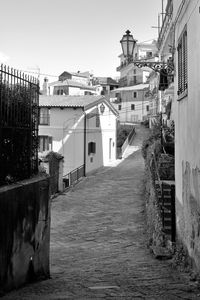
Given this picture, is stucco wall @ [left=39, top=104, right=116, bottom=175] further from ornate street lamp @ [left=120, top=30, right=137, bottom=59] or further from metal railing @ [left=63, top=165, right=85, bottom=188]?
ornate street lamp @ [left=120, top=30, right=137, bottom=59]

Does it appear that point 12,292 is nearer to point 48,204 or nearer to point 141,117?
point 48,204

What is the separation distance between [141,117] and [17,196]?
66.7 m

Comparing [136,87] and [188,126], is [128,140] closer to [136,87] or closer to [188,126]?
[136,87]

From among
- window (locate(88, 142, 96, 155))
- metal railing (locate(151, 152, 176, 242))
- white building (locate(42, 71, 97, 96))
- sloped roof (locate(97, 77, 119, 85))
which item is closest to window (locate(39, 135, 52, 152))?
window (locate(88, 142, 96, 155))

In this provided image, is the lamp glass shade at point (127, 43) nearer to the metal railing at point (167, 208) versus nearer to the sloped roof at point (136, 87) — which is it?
the metal railing at point (167, 208)

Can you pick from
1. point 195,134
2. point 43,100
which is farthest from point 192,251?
point 43,100

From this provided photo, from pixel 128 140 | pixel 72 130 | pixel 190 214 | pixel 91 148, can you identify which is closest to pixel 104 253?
pixel 190 214

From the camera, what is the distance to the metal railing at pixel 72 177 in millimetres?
27627

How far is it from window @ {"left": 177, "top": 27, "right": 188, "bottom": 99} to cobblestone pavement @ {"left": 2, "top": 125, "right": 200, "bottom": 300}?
156 inches

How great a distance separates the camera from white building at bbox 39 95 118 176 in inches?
1389

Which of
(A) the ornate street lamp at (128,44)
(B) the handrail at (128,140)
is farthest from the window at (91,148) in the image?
(A) the ornate street lamp at (128,44)

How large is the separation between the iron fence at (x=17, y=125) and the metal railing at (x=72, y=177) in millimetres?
18871

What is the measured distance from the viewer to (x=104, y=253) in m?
11.9

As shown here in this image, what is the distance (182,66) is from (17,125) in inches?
183
